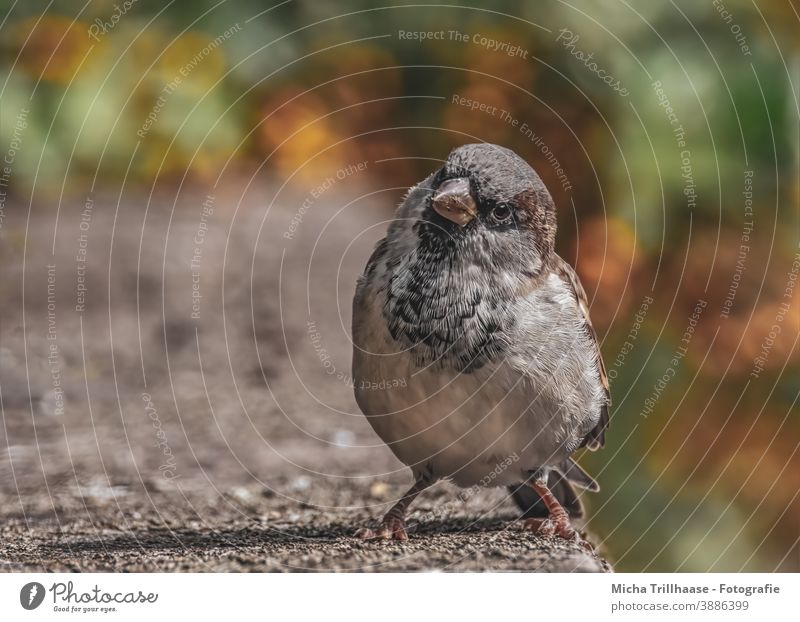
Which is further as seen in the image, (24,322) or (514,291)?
(24,322)

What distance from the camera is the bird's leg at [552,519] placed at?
3344mm

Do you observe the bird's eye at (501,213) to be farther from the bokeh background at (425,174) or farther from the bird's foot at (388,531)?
the bokeh background at (425,174)

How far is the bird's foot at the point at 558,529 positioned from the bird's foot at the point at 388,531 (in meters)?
0.45

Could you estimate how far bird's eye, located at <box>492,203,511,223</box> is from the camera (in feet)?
9.76

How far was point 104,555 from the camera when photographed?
3141mm

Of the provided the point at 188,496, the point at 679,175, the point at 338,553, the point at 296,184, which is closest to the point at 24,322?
the point at 296,184

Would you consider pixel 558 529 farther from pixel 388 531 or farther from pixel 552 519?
pixel 388 531

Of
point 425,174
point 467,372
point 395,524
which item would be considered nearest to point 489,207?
point 467,372

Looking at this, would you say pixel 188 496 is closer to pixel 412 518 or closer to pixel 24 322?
pixel 412 518

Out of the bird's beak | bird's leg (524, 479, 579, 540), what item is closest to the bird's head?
the bird's beak

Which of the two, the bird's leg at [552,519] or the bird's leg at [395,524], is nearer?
the bird's leg at [395,524]

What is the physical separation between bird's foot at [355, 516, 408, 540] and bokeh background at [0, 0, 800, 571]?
26.2 inches

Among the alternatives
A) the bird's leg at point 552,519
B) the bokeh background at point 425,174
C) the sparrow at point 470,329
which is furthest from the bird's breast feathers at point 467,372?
the bokeh background at point 425,174

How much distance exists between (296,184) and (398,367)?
2.67 m
